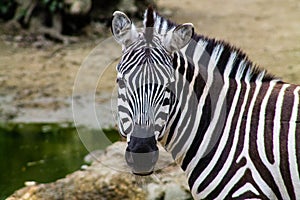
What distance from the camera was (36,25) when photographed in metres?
13.4

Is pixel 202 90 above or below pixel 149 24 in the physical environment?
below

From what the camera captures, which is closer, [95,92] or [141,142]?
[141,142]

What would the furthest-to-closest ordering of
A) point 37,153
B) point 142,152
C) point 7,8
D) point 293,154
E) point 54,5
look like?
1. point 7,8
2. point 54,5
3. point 37,153
4. point 293,154
5. point 142,152

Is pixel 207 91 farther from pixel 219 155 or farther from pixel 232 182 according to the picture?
pixel 232 182

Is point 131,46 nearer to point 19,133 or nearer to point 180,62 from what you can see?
point 180,62

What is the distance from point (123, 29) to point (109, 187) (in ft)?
7.95

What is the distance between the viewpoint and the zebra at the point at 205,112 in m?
4.18

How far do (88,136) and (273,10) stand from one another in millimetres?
6619

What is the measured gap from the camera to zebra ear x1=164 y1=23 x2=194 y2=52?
423cm

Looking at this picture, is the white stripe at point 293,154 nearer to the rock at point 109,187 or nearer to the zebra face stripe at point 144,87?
the zebra face stripe at point 144,87

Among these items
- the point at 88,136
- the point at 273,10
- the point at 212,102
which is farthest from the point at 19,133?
the point at 273,10

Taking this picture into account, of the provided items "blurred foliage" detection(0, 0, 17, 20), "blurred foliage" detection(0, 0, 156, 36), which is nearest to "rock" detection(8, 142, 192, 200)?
"blurred foliage" detection(0, 0, 156, 36)

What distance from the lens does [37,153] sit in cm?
887

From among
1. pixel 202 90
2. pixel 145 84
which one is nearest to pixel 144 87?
pixel 145 84
